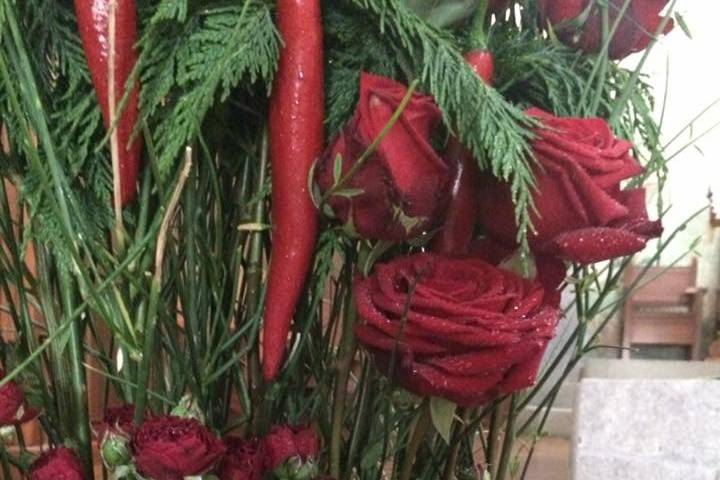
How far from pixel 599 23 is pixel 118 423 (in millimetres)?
288

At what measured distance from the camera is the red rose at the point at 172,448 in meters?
0.30

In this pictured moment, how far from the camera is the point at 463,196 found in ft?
1.10

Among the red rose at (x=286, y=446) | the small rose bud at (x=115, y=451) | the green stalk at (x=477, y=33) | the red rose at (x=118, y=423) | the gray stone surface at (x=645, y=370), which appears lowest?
the gray stone surface at (x=645, y=370)

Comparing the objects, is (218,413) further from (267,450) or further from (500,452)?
(500,452)

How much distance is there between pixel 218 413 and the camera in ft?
1.30

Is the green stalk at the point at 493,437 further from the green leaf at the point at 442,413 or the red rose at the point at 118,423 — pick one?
the red rose at the point at 118,423

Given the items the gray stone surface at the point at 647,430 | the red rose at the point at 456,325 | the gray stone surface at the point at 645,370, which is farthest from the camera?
the gray stone surface at the point at 645,370

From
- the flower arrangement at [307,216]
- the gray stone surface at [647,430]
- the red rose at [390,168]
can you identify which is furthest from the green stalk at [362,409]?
the gray stone surface at [647,430]

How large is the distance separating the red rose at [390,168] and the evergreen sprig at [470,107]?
0.01 metres

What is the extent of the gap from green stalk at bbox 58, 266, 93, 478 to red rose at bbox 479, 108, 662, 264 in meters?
0.21

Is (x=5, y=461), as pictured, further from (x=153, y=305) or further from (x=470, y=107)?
(x=470, y=107)

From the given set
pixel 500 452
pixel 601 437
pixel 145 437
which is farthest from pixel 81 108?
pixel 601 437

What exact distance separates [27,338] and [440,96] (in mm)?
251

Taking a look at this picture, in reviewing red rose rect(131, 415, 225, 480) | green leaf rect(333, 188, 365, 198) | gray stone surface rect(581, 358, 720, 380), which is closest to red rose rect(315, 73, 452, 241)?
green leaf rect(333, 188, 365, 198)
